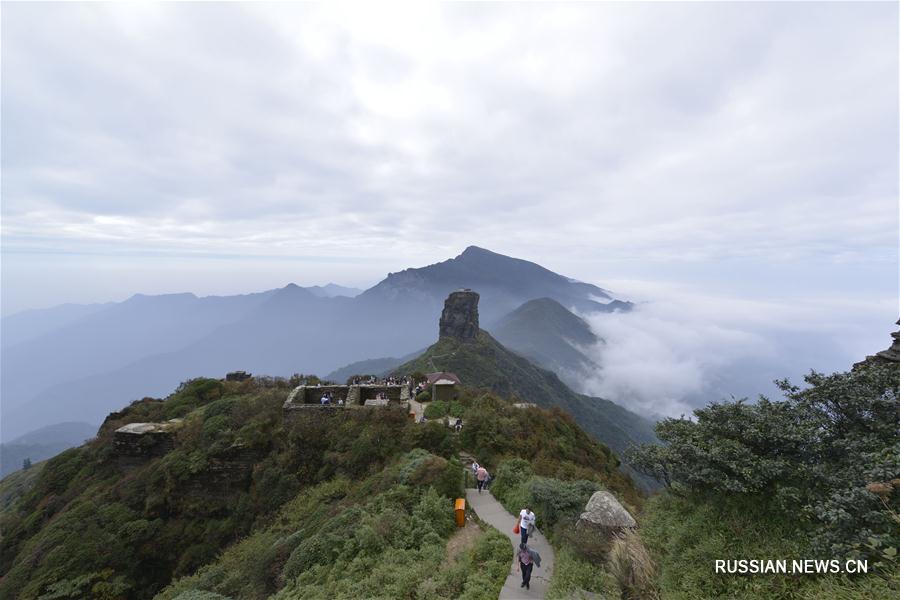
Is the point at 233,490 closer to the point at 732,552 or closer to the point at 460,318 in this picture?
the point at 732,552

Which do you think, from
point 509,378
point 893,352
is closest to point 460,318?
point 509,378

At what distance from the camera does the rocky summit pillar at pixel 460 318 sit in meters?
111

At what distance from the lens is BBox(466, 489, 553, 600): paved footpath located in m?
8.51

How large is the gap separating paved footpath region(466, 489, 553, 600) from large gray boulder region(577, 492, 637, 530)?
5.17 feet

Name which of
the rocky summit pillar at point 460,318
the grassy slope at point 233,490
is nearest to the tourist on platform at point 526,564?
Answer: the grassy slope at point 233,490

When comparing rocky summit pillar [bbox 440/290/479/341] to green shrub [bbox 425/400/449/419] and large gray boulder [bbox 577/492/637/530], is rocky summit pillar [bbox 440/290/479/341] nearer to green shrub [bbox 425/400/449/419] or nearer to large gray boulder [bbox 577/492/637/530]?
green shrub [bbox 425/400/449/419]

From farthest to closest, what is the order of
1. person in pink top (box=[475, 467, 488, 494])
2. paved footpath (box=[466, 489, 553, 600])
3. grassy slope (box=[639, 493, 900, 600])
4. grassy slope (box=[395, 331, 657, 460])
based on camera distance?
grassy slope (box=[395, 331, 657, 460]) → person in pink top (box=[475, 467, 488, 494]) → paved footpath (box=[466, 489, 553, 600]) → grassy slope (box=[639, 493, 900, 600])

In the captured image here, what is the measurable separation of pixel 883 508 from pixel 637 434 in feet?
404

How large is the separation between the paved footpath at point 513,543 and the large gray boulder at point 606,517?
5.17ft

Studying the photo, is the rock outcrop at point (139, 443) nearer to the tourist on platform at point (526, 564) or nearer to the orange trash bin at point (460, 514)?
the orange trash bin at point (460, 514)

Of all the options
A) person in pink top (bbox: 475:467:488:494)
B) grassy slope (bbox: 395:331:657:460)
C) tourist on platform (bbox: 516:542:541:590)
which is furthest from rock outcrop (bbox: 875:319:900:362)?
grassy slope (bbox: 395:331:657:460)

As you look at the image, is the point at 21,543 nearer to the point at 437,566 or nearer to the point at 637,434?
the point at 437,566

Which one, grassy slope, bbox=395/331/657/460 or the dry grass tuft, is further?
grassy slope, bbox=395/331/657/460

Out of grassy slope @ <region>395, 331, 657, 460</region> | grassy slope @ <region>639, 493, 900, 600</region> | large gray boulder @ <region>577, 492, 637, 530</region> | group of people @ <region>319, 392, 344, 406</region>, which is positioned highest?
grassy slope @ <region>639, 493, 900, 600</region>
